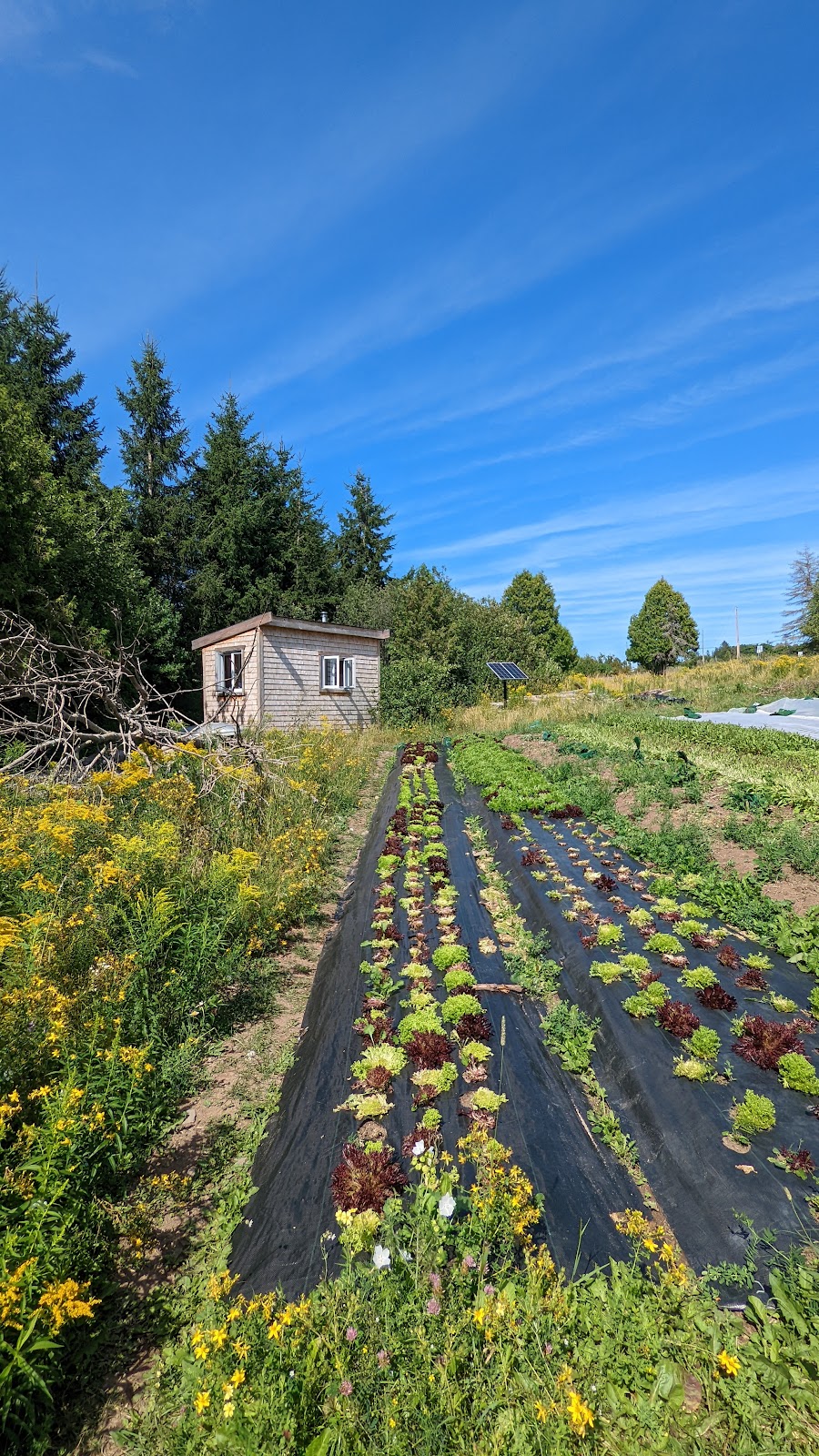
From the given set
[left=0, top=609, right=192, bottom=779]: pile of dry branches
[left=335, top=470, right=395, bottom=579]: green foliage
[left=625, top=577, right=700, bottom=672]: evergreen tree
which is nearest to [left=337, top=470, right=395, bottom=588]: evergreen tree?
[left=335, top=470, right=395, bottom=579]: green foliage

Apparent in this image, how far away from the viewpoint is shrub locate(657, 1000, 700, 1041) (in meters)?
3.88

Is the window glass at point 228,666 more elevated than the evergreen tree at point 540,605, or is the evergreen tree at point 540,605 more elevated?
the evergreen tree at point 540,605

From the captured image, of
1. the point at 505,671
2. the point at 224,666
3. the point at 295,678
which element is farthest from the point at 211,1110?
the point at 505,671

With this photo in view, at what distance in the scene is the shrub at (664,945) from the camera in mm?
4871

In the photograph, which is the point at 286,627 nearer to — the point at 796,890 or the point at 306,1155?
the point at 796,890

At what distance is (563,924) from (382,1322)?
12.7 ft

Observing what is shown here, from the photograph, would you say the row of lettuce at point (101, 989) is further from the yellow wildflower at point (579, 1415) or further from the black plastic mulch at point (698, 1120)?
the black plastic mulch at point (698, 1120)

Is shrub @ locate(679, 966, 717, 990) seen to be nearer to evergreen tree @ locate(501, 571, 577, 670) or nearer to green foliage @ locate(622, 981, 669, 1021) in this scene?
green foliage @ locate(622, 981, 669, 1021)

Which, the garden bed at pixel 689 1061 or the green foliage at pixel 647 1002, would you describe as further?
the green foliage at pixel 647 1002

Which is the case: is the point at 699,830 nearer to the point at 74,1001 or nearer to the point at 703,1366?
the point at 703,1366

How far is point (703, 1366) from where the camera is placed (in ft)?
6.68

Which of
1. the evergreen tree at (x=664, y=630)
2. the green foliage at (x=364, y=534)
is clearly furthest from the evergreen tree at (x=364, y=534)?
the evergreen tree at (x=664, y=630)

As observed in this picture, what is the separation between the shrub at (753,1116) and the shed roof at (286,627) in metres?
14.2

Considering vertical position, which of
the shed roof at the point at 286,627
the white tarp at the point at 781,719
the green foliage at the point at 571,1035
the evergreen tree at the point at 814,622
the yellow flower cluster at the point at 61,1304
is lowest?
the green foliage at the point at 571,1035
